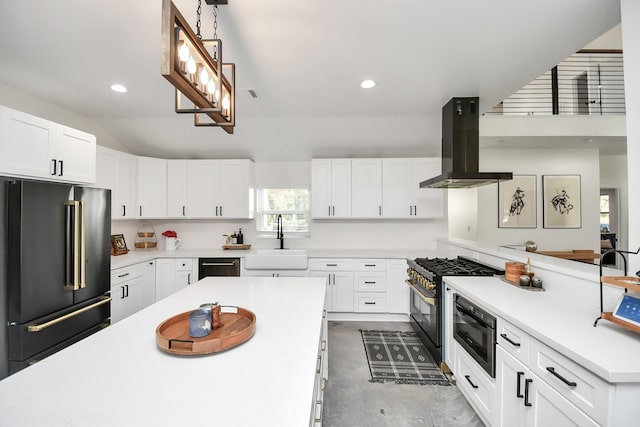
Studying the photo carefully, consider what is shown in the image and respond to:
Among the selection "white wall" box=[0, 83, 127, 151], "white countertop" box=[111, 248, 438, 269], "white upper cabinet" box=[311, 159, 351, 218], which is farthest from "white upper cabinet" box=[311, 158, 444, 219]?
"white wall" box=[0, 83, 127, 151]

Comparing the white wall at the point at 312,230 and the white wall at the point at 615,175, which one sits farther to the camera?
the white wall at the point at 615,175

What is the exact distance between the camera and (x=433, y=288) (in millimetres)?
2621

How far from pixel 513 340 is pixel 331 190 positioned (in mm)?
2952

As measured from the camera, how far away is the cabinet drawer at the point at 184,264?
152 inches

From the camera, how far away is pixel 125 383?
0.94 meters

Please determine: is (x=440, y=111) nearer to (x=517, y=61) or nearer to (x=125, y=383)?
(x=517, y=61)

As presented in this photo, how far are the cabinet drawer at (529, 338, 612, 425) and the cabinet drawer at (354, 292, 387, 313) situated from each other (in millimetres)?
2406

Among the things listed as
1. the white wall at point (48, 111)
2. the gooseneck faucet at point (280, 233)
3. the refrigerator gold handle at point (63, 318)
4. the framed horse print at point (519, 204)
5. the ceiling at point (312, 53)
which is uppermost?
the ceiling at point (312, 53)

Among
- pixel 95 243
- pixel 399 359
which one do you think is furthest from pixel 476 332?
pixel 95 243

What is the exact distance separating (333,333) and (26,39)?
3805mm

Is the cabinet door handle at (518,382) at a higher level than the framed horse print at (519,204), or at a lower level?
lower

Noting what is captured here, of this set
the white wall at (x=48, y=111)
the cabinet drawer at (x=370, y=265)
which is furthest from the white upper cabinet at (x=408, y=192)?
the white wall at (x=48, y=111)

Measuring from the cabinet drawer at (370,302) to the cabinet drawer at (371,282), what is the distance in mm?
68

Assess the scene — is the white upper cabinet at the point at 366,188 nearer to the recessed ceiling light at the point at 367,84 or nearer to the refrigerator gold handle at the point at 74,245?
the recessed ceiling light at the point at 367,84
